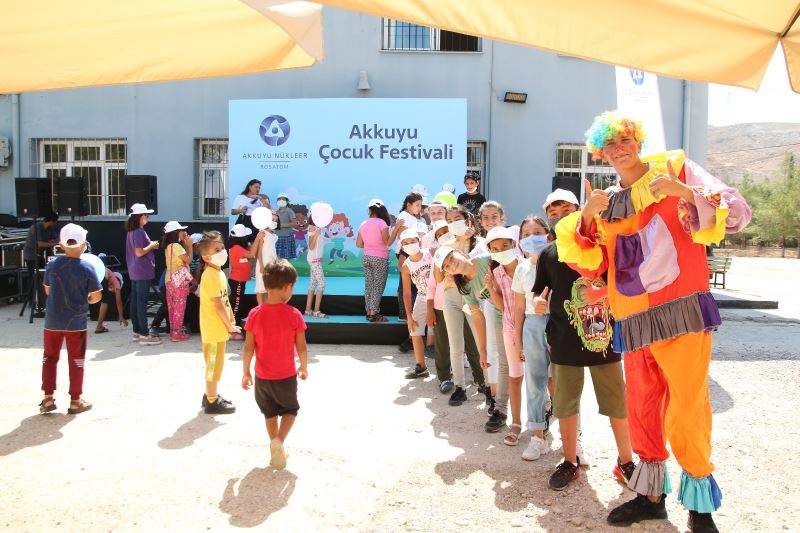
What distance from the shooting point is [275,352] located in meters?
4.27

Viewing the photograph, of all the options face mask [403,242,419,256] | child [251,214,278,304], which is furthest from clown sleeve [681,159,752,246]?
child [251,214,278,304]

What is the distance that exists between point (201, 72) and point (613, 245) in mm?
2204

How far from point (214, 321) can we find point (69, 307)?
1.25 meters

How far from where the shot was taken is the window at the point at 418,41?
540 inches

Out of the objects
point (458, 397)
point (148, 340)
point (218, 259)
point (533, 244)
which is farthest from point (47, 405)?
point (533, 244)

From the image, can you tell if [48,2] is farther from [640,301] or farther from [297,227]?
[297,227]

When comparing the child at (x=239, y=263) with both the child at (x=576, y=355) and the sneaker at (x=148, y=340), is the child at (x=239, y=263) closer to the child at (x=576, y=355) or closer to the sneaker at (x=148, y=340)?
the sneaker at (x=148, y=340)

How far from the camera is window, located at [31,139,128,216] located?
1441 cm

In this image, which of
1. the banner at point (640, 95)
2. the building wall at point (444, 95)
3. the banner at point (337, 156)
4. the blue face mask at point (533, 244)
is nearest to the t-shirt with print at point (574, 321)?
the blue face mask at point (533, 244)

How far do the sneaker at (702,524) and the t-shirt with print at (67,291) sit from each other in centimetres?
474

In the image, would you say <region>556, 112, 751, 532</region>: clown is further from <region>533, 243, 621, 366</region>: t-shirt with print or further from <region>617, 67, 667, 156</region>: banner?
<region>617, 67, 667, 156</region>: banner

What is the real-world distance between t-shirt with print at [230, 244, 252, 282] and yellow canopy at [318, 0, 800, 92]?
296 inches

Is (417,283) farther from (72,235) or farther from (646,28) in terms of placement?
(646,28)

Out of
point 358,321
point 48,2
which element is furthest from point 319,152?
point 48,2
